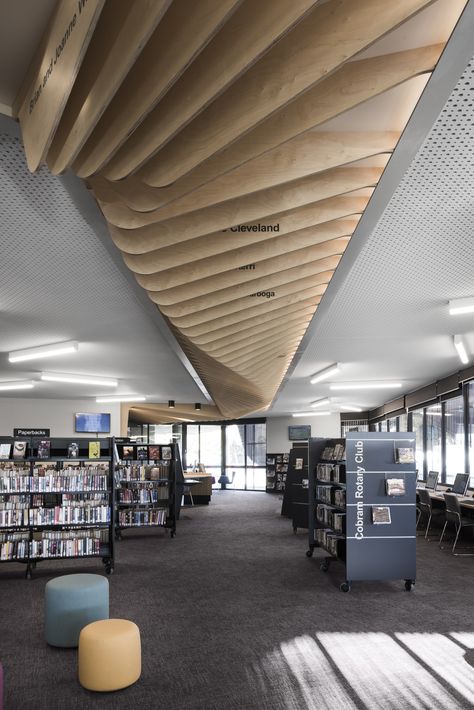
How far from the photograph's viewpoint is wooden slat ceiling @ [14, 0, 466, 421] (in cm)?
219

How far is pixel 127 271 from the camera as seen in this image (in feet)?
17.3

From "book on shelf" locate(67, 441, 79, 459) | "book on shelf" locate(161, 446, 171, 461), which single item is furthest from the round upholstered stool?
"book on shelf" locate(161, 446, 171, 461)

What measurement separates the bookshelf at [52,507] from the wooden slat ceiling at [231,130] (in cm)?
456

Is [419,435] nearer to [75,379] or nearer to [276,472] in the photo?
[276,472]

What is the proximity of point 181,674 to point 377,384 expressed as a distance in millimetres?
10510

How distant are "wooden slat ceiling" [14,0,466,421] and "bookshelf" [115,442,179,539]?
24.4 ft

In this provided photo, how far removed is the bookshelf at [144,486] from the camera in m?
11.9

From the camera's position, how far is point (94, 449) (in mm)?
9211

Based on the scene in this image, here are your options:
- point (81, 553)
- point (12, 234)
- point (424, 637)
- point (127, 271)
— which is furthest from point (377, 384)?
point (12, 234)

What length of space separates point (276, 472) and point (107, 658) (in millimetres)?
20953

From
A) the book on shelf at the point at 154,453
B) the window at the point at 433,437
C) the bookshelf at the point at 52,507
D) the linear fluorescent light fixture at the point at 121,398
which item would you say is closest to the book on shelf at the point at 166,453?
the book on shelf at the point at 154,453

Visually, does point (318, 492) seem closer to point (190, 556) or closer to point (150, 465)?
point (190, 556)

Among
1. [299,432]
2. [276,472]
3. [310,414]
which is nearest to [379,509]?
[310,414]

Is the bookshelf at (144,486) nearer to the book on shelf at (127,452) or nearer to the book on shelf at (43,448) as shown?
the book on shelf at (127,452)
